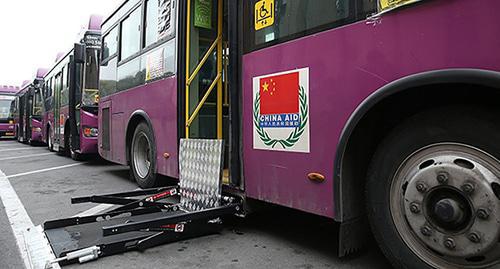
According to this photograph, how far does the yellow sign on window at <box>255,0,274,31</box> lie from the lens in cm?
323

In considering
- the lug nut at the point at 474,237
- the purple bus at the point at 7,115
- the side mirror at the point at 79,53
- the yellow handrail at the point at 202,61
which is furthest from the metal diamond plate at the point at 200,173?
the purple bus at the point at 7,115

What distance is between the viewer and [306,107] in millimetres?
2846

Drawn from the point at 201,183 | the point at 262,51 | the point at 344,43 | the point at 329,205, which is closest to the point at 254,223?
the point at 201,183

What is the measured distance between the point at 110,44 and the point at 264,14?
4.82 m

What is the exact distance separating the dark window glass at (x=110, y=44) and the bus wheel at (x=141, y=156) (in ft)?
6.32

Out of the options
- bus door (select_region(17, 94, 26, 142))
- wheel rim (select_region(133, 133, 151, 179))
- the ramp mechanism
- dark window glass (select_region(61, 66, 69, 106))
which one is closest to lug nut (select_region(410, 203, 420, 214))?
the ramp mechanism

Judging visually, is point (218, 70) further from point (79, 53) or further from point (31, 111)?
point (31, 111)

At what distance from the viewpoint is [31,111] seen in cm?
1919

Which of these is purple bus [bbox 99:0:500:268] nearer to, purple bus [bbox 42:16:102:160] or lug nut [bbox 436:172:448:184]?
lug nut [bbox 436:172:448:184]

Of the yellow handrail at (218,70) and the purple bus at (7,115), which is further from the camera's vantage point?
the purple bus at (7,115)

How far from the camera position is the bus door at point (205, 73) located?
4496mm

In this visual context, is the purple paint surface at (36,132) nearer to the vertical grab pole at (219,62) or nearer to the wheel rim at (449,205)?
the vertical grab pole at (219,62)

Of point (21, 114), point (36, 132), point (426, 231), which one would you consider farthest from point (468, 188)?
point (21, 114)

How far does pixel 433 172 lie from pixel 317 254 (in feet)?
4.43
